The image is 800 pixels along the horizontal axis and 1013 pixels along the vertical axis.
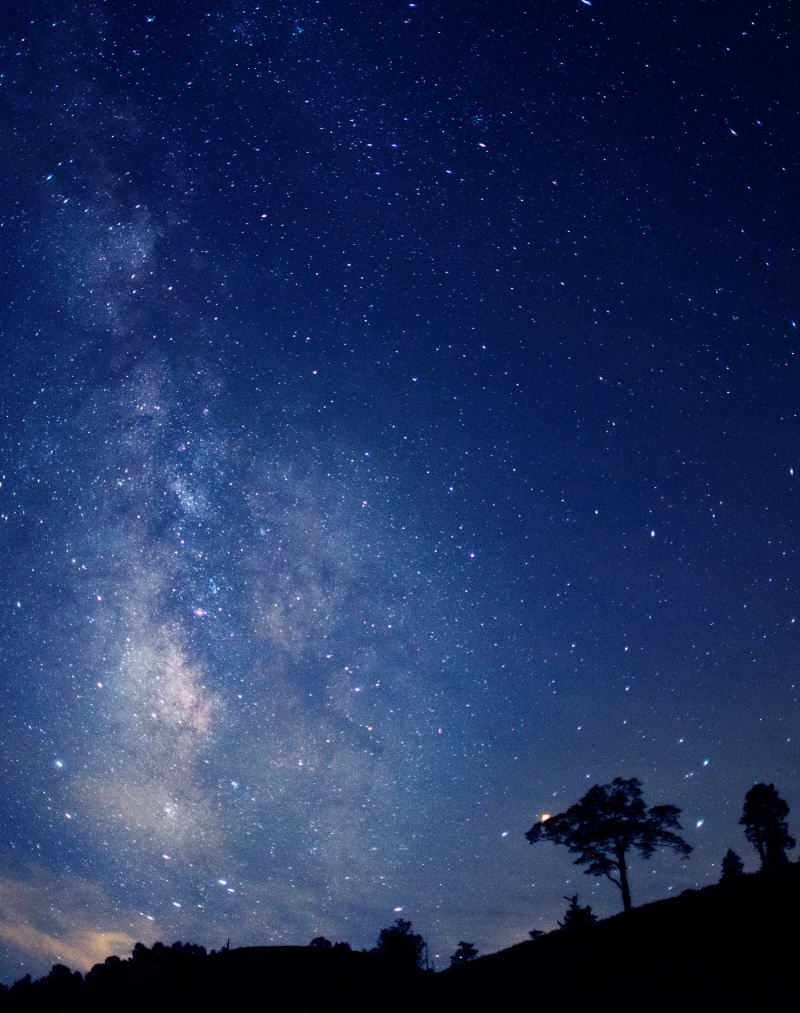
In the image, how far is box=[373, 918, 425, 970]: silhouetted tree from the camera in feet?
133

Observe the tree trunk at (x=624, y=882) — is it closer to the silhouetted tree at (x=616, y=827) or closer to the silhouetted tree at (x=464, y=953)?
the silhouetted tree at (x=616, y=827)

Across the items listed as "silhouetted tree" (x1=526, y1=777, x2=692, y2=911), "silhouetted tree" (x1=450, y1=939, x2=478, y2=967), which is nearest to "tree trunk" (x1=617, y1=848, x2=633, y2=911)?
"silhouetted tree" (x1=526, y1=777, x2=692, y2=911)

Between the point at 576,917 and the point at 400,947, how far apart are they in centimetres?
1406

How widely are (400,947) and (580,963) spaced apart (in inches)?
799

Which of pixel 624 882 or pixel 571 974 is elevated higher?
pixel 624 882

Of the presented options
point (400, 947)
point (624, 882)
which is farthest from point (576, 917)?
point (400, 947)

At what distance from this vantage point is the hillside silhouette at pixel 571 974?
20359mm

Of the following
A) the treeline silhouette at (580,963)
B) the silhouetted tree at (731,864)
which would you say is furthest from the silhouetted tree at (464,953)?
the silhouetted tree at (731,864)

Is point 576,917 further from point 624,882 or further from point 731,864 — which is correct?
point 731,864

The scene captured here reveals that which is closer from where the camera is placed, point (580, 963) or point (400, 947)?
point (580, 963)

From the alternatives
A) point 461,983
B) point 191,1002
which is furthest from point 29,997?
point 461,983

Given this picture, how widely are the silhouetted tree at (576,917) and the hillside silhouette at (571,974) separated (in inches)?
30.8

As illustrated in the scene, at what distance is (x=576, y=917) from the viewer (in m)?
33.8

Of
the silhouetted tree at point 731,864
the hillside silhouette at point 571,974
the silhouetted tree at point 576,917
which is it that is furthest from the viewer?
the silhouetted tree at point 731,864
